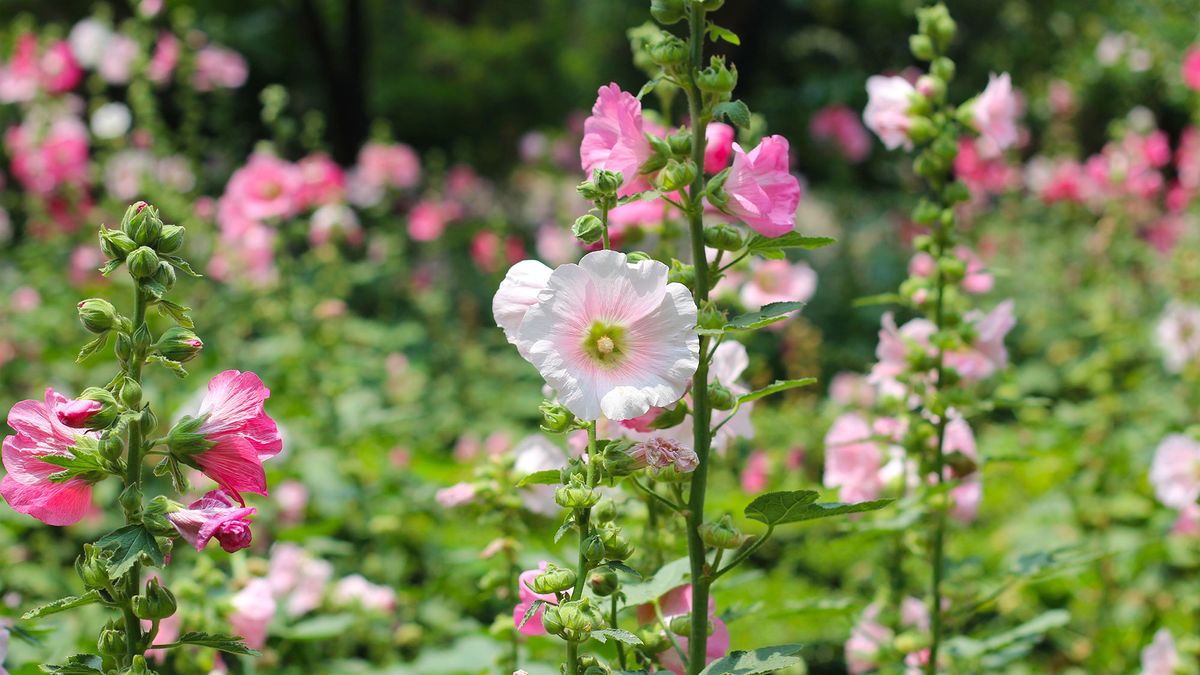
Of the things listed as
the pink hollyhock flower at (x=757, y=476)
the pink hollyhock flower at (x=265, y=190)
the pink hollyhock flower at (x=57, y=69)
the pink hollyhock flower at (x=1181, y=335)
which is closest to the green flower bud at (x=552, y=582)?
the pink hollyhock flower at (x=757, y=476)

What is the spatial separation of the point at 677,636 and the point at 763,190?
53 cm

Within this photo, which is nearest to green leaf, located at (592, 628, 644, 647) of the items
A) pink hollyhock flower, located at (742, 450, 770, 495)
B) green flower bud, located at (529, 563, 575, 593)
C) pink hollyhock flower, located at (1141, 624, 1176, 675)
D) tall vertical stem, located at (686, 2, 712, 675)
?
green flower bud, located at (529, 563, 575, 593)

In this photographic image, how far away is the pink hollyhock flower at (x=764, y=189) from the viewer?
1137mm

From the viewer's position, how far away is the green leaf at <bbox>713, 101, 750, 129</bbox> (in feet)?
3.56

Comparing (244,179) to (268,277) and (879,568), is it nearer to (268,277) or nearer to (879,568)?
(268,277)

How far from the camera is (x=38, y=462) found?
1.04m

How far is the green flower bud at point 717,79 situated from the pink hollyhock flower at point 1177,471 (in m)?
1.81

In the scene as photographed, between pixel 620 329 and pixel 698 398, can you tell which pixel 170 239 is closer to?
pixel 620 329

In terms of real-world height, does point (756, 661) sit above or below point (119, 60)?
below

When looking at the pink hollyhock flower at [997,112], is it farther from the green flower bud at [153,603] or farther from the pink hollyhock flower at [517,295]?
the green flower bud at [153,603]

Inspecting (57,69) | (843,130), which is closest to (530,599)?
(57,69)

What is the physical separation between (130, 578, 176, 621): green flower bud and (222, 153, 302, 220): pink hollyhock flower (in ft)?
8.19

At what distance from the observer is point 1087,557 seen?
1.80 metres

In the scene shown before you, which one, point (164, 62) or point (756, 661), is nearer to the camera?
point (756, 661)
